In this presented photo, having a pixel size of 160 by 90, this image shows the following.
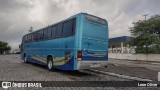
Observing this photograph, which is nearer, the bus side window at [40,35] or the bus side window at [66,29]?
the bus side window at [66,29]

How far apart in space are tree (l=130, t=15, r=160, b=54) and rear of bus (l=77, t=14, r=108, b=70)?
2130cm

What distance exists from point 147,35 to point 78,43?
23715 mm

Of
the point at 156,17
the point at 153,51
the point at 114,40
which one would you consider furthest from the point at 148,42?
the point at 114,40

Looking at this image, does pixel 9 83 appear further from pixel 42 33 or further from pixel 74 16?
pixel 42 33

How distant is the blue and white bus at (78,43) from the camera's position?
438 inches

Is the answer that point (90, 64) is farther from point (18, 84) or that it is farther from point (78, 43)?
point (18, 84)

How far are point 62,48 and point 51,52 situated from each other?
6.10 feet

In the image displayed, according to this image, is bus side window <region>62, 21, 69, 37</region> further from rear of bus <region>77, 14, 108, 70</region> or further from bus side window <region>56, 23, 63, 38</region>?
rear of bus <region>77, 14, 108, 70</region>

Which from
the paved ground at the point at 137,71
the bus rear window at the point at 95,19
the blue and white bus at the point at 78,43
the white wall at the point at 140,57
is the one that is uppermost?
the bus rear window at the point at 95,19

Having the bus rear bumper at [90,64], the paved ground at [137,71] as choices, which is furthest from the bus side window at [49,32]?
the paved ground at [137,71]

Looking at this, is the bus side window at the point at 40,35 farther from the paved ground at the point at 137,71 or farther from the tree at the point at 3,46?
the tree at the point at 3,46

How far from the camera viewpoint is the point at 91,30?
11797 millimetres

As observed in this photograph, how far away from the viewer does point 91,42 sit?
11719mm

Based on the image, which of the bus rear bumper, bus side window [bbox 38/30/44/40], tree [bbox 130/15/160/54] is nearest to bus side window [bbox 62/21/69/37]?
the bus rear bumper
